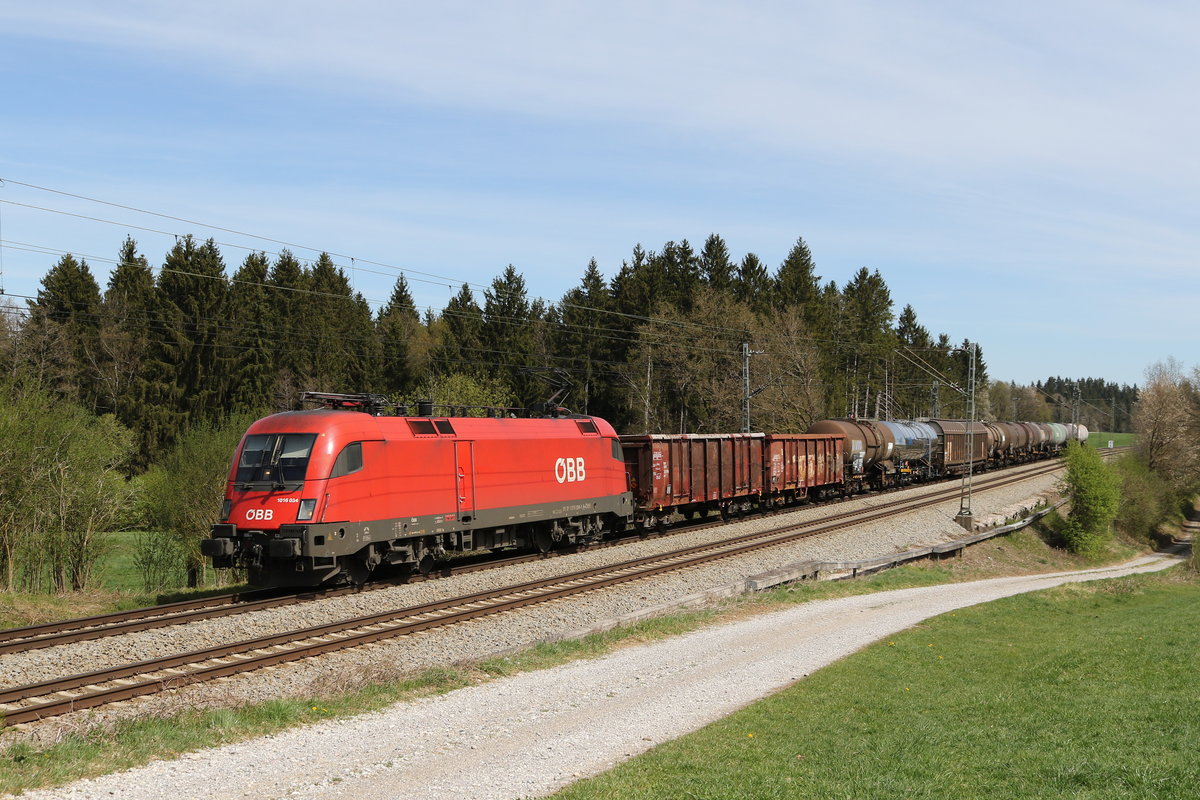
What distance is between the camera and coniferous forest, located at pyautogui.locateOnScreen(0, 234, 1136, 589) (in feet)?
187

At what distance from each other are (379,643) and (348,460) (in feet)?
15.5

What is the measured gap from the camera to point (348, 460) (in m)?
19.2

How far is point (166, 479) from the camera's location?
33406 millimetres

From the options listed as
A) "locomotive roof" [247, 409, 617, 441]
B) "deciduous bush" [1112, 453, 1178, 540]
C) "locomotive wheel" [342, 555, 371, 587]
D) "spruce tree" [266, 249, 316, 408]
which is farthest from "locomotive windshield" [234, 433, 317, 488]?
"deciduous bush" [1112, 453, 1178, 540]

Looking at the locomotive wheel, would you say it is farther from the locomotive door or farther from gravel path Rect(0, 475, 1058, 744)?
the locomotive door

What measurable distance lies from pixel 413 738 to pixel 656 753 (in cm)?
263

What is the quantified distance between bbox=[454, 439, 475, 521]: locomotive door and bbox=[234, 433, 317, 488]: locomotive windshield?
4098 millimetres

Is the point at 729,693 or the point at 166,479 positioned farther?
the point at 166,479

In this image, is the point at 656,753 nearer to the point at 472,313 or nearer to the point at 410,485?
the point at 410,485

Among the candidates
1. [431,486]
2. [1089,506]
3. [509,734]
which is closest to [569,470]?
[431,486]

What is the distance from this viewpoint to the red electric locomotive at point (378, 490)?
1859 centimetres

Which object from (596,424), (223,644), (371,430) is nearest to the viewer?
(223,644)

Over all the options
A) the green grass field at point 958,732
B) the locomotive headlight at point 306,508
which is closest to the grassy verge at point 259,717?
the green grass field at point 958,732

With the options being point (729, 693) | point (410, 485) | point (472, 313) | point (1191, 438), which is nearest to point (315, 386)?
point (472, 313)
